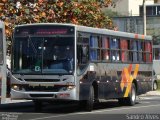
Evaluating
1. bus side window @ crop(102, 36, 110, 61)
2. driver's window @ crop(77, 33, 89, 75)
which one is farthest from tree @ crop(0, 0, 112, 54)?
driver's window @ crop(77, 33, 89, 75)

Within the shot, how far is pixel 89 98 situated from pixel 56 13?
757 cm

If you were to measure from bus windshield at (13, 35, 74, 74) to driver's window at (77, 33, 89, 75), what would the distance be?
1.26ft

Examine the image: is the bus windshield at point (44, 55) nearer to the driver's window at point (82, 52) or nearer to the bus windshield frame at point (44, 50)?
the bus windshield frame at point (44, 50)

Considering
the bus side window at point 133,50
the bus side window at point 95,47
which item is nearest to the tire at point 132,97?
the bus side window at point 133,50

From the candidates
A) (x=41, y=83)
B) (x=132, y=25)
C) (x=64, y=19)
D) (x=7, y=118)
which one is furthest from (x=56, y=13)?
(x=132, y=25)

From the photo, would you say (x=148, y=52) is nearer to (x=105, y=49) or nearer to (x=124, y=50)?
(x=124, y=50)

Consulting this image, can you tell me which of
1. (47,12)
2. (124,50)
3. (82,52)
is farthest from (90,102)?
(47,12)

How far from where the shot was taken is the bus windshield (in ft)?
70.0

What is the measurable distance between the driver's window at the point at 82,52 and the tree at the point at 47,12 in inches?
205

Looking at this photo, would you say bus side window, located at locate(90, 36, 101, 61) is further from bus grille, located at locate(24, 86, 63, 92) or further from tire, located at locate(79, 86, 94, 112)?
bus grille, located at locate(24, 86, 63, 92)

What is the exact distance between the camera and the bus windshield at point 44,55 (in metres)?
21.3

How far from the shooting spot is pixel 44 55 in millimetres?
21516

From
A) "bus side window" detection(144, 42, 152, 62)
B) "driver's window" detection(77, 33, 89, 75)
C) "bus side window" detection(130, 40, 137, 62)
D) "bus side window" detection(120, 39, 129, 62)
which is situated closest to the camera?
"driver's window" detection(77, 33, 89, 75)

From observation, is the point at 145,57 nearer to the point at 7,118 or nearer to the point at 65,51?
the point at 65,51
